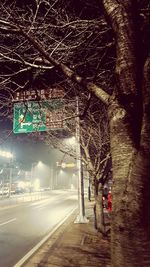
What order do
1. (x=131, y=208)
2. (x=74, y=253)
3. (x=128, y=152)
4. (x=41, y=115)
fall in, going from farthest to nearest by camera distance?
(x=74, y=253), (x=41, y=115), (x=128, y=152), (x=131, y=208)

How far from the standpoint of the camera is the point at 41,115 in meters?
6.59

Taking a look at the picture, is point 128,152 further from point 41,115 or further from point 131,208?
point 41,115

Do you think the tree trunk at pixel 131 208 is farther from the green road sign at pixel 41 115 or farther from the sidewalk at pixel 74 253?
the sidewalk at pixel 74 253

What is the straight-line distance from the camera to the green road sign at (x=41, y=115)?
7539mm

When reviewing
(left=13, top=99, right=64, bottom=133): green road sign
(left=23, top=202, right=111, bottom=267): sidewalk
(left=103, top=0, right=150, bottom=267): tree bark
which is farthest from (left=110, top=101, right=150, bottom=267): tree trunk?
(left=23, top=202, right=111, bottom=267): sidewalk

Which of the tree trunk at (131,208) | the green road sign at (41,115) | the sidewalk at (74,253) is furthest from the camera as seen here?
the green road sign at (41,115)

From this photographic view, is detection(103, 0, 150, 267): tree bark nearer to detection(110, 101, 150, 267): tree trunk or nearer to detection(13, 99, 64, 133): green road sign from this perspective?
detection(110, 101, 150, 267): tree trunk

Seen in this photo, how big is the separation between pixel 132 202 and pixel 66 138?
1644cm

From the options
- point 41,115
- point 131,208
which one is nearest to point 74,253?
point 41,115

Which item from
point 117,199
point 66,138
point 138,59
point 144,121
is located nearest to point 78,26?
point 138,59

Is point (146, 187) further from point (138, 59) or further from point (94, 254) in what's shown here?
point (94, 254)

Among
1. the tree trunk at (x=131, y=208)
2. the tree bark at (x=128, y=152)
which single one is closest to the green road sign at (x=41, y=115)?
the tree bark at (x=128, y=152)

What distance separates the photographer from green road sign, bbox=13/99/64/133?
297 inches

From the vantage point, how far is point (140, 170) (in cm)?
267
